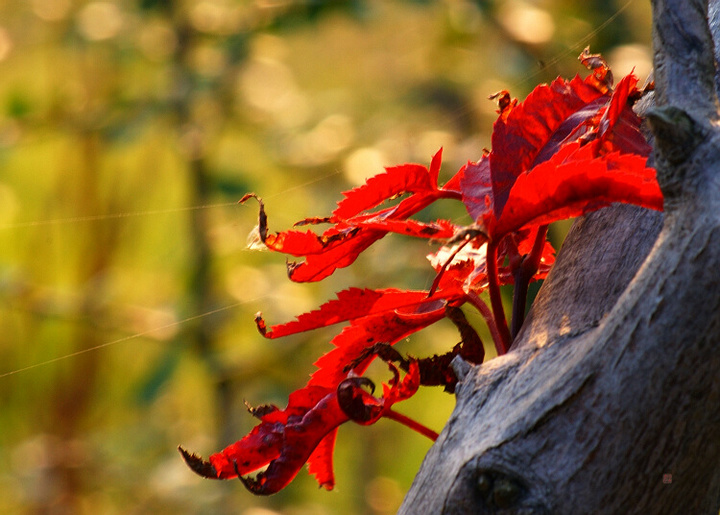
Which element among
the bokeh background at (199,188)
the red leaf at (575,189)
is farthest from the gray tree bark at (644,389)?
the bokeh background at (199,188)

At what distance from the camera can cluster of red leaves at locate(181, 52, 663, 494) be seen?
231 mm

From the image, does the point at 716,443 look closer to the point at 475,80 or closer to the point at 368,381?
the point at 368,381

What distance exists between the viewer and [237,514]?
109cm

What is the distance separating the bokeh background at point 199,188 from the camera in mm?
1142

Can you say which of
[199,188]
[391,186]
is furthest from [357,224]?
[199,188]

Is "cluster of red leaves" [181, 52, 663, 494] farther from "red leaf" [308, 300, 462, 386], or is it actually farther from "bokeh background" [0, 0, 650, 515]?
"bokeh background" [0, 0, 650, 515]

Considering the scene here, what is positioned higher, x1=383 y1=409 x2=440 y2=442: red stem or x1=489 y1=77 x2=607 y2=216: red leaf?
x1=489 y1=77 x2=607 y2=216: red leaf

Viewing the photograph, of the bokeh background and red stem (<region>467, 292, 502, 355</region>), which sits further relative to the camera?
the bokeh background

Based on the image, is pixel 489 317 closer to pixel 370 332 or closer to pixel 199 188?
pixel 370 332

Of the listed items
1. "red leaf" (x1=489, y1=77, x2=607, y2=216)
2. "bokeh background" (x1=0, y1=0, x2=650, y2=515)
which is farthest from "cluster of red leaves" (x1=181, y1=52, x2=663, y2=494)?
"bokeh background" (x1=0, y1=0, x2=650, y2=515)

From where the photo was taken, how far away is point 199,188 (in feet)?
4.09

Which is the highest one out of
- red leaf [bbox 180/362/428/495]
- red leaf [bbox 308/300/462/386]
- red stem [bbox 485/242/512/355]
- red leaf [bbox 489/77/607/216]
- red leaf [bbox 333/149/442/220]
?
red leaf [bbox 489/77/607/216]

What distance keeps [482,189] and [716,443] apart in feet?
0.36

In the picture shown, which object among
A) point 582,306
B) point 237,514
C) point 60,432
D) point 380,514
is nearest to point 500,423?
point 582,306
